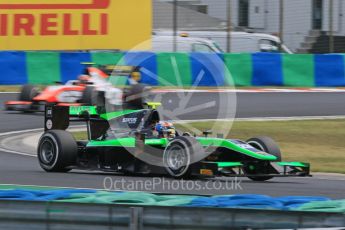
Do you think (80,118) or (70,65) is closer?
(80,118)

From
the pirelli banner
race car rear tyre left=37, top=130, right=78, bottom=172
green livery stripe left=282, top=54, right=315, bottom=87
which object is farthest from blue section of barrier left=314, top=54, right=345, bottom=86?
race car rear tyre left=37, top=130, right=78, bottom=172

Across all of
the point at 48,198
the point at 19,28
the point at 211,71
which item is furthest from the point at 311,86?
the point at 48,198

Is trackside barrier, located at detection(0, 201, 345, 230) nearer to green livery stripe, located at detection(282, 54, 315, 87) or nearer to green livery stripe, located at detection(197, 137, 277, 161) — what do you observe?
green livery stripe, located at detection(197, 137, 277, 161)

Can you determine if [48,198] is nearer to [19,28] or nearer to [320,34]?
[19,28]

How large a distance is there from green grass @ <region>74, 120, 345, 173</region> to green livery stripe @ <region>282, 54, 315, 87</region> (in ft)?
18.9

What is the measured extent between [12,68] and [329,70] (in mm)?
8834

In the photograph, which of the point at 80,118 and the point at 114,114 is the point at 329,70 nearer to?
the point at 80,118

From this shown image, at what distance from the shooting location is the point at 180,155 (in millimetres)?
9742

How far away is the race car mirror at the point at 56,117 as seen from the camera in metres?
11.4

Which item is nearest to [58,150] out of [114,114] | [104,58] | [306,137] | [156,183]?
[114,114]

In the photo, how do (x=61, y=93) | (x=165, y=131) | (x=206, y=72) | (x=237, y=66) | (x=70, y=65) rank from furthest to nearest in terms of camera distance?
(x=206, y=72), (x=237, y=66), (x=70, y=65), (x=61, y=93), (x=165, y=131)

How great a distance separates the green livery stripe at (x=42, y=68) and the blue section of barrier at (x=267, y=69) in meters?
5.52

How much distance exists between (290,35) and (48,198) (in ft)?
74.3

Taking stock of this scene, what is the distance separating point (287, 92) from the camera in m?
23.0
